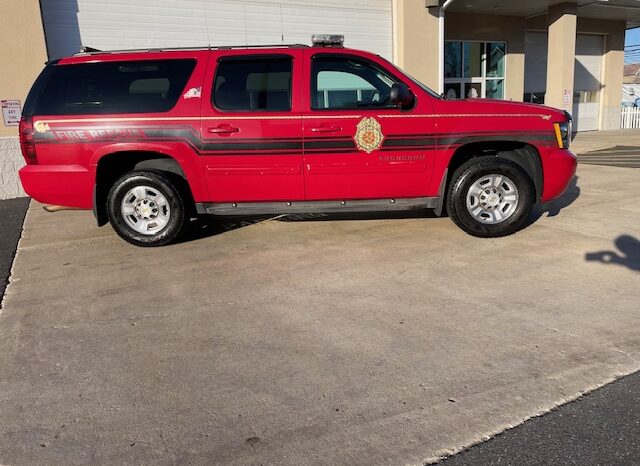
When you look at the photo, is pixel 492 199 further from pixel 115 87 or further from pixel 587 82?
pixel 587 82

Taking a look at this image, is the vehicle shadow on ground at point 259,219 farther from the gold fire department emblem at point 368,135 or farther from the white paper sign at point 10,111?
the white paper sign at point 10,111

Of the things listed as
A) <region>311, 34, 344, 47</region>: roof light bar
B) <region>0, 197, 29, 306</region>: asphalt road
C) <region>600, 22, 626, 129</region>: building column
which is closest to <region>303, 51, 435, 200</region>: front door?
<region>311, 34, 344, 47</region>: roof light bar

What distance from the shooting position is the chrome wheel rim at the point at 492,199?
5.51 meters

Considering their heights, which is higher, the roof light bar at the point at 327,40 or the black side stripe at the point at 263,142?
the roof light bar at the point at 327,40

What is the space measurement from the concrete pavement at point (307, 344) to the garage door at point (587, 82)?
18.0m

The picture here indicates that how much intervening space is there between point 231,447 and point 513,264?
3.31 metres

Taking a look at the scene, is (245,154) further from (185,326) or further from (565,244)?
(565,244)

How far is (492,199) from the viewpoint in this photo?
18.2 feet

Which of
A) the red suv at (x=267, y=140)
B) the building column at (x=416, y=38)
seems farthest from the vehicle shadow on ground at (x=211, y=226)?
the building column at (x=416, y=38)

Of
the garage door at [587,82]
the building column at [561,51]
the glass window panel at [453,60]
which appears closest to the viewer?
the building column at [561,51]

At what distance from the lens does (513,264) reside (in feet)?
15.6

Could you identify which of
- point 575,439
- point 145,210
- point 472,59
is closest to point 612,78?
point 472,59

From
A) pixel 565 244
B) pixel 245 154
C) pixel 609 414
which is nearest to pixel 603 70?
pixel 565 244

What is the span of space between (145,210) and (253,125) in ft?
A: 4.92
